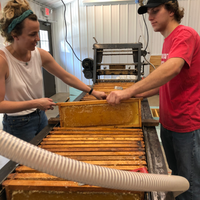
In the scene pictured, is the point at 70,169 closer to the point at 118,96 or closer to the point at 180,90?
the point at 118,96

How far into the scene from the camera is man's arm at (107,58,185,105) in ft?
3.72

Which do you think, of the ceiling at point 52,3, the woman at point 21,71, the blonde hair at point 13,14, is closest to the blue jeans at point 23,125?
the woman at point 21,71

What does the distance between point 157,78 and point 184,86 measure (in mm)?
235

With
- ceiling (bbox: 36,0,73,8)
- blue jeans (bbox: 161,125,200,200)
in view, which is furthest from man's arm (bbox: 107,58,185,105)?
ceiling (bbox: 36,0,73,8)

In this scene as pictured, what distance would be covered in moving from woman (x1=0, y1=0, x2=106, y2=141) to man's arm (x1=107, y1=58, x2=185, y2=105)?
0.46 metres

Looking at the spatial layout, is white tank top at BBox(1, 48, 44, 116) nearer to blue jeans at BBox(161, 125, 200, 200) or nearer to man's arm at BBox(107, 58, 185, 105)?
→ man's arm at BBox(107, 58, 185, 105)

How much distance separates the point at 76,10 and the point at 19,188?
5338 mm

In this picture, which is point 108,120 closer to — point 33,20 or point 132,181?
point 132,181

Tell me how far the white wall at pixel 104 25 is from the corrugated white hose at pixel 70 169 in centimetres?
469

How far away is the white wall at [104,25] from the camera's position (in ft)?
16.4

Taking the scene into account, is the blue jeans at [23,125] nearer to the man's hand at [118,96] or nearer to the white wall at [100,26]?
the man's hand at [118,96]

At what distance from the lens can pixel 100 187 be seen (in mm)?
764

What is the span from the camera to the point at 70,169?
0.67 meters

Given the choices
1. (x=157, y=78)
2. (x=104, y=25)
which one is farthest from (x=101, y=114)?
(x=104, y=25)
